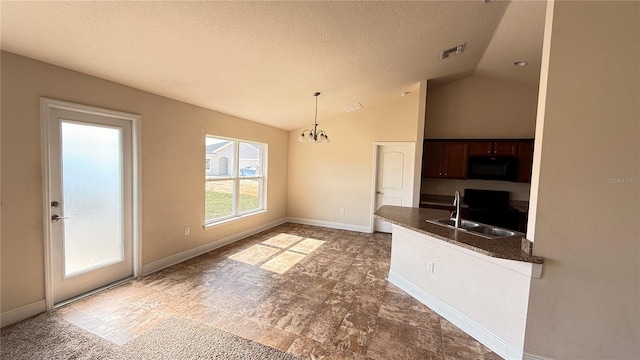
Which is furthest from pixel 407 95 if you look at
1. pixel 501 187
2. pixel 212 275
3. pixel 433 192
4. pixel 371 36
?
pixel 212 275

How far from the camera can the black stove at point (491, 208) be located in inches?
178

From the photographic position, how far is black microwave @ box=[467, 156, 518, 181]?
15.2 ft

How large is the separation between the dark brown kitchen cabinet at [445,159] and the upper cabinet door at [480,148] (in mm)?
87

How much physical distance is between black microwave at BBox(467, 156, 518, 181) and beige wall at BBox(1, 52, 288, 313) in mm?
4281

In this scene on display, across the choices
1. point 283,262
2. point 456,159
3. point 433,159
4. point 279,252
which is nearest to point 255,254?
point 279,252

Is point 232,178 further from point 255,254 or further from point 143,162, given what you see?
point 143,162

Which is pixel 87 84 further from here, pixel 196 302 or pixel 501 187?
pixel 501 187

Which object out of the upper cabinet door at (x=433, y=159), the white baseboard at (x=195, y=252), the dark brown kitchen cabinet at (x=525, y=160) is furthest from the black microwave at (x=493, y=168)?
the white baseboard at (x=195, y=252)

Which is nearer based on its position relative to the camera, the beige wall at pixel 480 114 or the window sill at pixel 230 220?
the window sill at pixel 230 220

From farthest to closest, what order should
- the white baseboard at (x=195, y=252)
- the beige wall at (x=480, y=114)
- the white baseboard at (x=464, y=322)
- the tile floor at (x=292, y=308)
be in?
the beige wall at (x=480, y=114)
the white baseboard at (x=195, y=252)
the tile floor at (x=292, y=308)
the white baseboard at (x=464, y=322)

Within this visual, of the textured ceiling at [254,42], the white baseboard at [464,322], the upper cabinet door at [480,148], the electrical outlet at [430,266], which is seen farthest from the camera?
the upper cabinet door at [480,148]

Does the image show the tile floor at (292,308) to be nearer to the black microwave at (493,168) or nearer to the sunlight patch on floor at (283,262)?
the sunlight patch on floor at (283,262)

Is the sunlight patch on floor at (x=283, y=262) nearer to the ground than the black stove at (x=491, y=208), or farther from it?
nearer to the ground

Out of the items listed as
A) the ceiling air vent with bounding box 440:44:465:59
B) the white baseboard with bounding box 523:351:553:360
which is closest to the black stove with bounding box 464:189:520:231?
the ceiling air vent with bounding box 440:44:465:59
